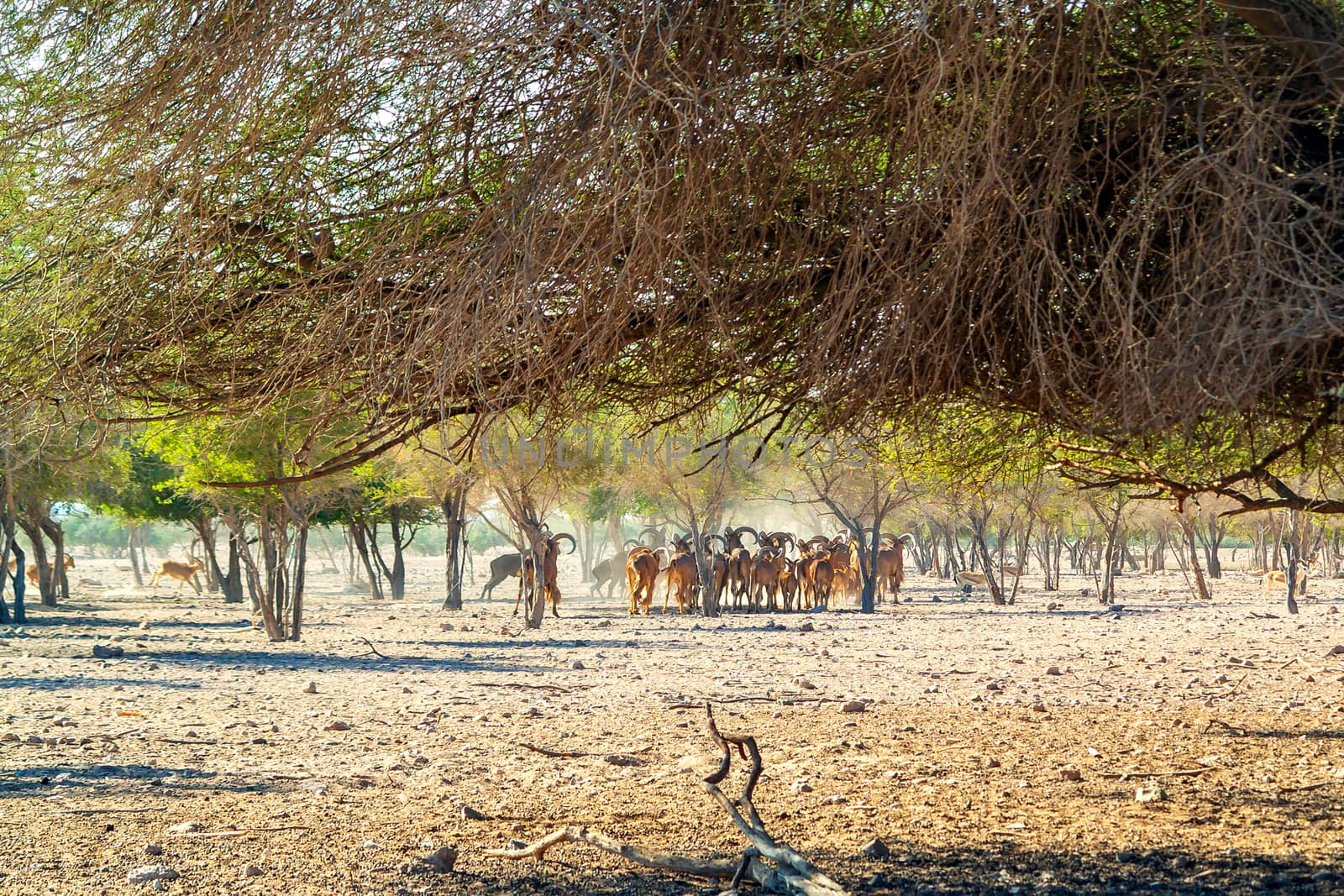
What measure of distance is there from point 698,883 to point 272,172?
3.76 metres

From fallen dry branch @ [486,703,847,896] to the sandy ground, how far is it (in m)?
0.13

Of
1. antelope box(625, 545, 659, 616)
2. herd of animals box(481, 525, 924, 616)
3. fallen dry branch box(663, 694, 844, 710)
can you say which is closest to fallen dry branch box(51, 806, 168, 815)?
fallen dry branch box(663, 694, 844, 710)

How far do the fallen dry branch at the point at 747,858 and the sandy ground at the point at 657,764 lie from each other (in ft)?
0.42

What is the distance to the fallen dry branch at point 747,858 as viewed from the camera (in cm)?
488

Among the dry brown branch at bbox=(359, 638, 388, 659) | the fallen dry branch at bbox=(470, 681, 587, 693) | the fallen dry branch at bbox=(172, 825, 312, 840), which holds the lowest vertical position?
the dry brown branch at bbox=(359, 638, 388, 659)

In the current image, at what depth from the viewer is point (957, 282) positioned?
453 centimetres

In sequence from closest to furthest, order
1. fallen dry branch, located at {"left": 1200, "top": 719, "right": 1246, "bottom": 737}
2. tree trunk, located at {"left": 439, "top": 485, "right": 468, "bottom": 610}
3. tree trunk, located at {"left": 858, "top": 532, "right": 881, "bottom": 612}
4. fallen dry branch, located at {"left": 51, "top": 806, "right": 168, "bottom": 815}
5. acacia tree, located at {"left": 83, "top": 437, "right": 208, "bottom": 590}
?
fallen dry branch, located at {"left": 51, "top": 806, "right": 168, "bottom": 815}, fallen dry branch, located at {"left": 1200, "top": 719, "right": 1246, "bottom": 737}, tree trunk, located at {"left": 858, "top": 532, "right": 881, "bottom": 612}, tree trunk, located at {"left": 439, "top": 485, "right": 468, "bottom": 610}, acacia tree, located at {"left": 83, "top": 437, "right": 208, "bottom": 590}

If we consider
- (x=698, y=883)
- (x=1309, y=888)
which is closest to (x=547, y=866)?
(x=698, y=883)

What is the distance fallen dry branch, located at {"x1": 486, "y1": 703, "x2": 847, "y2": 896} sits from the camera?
16.0ft

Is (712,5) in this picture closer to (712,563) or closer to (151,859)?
(151,859)

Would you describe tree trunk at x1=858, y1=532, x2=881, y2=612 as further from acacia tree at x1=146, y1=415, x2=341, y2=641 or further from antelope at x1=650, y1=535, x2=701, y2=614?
acacia tree at x1=146, y1=415, x2=341, y2=641

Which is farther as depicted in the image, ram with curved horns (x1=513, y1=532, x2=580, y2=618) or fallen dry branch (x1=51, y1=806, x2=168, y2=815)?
ram with curved horns (x1=513, y1=532, x2=580, y2=618)

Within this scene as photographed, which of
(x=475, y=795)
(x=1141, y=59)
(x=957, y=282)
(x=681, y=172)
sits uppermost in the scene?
(x=1141, y=59)

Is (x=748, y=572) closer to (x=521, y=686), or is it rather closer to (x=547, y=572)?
(x=547, y=572)
